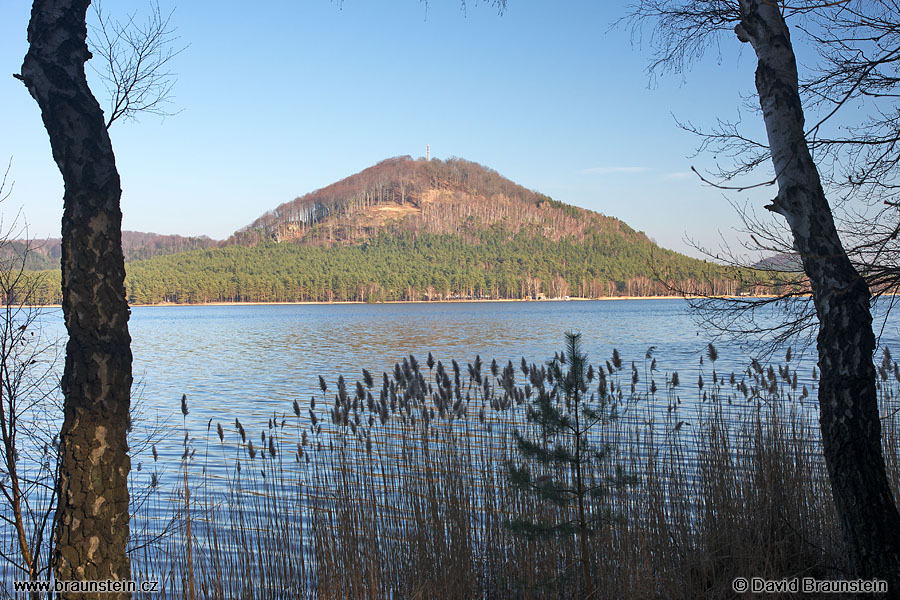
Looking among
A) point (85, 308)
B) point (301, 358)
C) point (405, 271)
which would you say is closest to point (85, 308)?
point (85, 308)

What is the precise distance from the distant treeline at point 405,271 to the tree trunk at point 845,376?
433 feet

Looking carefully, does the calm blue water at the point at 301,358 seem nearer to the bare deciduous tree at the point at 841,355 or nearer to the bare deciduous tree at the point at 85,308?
the bare deciduous tree at the point at 841,355

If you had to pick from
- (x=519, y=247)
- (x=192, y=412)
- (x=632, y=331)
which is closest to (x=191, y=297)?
(x=519, y=247)

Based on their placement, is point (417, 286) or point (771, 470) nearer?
point (771, 470)

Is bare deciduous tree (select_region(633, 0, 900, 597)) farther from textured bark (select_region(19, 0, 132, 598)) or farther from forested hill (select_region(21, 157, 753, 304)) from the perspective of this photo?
forested hill (select_region(21, 157, 753, 304))

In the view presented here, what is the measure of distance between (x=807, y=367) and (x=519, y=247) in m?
160

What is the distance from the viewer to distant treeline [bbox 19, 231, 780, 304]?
144 meters

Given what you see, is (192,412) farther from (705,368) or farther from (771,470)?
(705,368)

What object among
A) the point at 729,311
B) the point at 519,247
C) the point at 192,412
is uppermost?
the point at 519,247

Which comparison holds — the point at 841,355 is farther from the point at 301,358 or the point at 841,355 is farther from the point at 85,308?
the point at 301,358

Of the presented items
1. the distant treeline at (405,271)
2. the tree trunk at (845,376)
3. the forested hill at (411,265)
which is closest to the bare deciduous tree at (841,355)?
the tree trunk at (845,376)

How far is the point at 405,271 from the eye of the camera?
159875mm

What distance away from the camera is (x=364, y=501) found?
629 centimetres

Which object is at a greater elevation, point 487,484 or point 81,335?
point 81,335
